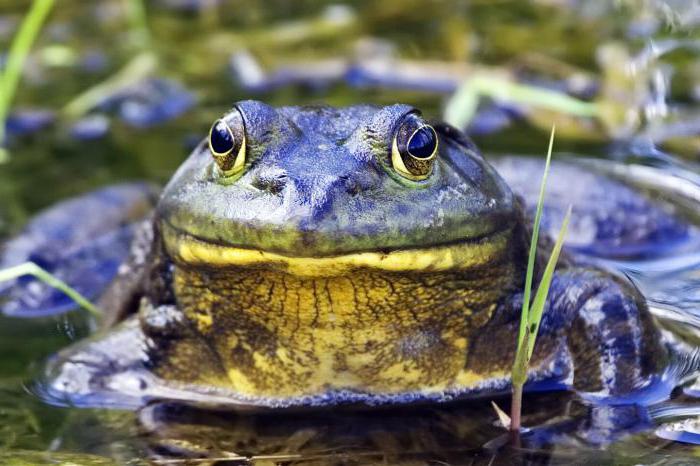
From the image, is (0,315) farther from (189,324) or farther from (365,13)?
(365,13)

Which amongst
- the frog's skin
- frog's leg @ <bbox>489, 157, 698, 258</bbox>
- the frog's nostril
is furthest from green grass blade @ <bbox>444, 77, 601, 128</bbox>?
the frog's nostril

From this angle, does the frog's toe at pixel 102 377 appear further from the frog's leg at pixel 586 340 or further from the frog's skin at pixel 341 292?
the frog's leg at pixel 586 340

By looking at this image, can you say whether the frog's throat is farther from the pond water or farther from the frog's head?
the pond water

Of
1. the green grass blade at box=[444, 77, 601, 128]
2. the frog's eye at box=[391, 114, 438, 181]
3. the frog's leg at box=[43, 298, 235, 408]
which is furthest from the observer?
the green grass blade at box=[444, 77, 601, 128]

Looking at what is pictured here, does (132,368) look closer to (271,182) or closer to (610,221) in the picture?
(271,182)

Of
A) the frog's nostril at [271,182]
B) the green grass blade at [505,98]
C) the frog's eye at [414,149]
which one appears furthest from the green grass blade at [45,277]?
the green grass blade at [505,98]

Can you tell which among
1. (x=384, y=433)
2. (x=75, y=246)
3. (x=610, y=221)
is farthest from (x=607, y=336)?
(x=75, y=246)

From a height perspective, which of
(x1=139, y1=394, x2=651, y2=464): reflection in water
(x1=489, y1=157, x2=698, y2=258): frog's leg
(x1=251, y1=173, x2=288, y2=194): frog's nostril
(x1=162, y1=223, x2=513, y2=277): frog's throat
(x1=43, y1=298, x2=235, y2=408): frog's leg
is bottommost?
(x1=139, y1=394, x2=651, y2=464): reflection in water

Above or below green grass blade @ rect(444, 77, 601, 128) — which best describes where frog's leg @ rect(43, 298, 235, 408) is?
below
